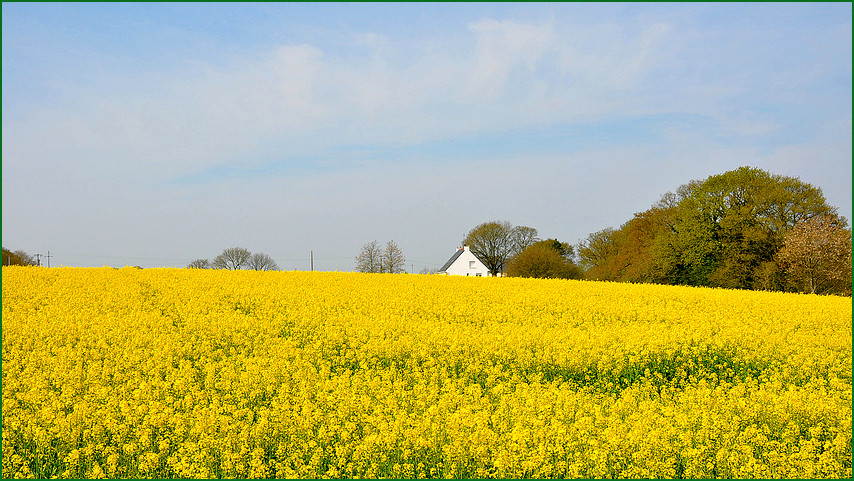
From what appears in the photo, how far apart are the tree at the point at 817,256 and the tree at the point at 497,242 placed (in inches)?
1158

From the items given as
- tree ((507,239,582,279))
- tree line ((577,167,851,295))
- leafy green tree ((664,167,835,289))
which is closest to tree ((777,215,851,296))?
tree line ((577,167,851,295))

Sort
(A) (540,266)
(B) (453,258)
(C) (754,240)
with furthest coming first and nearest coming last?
(B) (453,258)
(A) (540,266)
(C) (754,240)

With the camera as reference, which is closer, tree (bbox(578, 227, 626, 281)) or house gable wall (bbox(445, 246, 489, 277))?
tree (bbox(578, 227, 626, 281))

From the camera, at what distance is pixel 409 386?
887cm

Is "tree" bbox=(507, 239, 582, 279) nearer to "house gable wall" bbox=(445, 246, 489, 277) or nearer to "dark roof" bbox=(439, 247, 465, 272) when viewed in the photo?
"house gable wall" bbox=(445, 246, 489, 277)

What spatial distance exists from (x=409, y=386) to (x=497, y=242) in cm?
5286

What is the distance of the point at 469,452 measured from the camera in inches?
240

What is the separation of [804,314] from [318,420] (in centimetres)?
1409

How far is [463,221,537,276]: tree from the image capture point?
60812 mm

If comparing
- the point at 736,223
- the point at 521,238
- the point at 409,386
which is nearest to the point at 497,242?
the point at 521,238

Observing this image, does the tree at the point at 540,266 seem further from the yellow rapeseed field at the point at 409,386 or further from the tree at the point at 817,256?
the yellow rapeseed field at the point at 409,386

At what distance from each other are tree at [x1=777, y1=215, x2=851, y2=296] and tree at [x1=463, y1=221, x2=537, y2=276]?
29415 millimetres

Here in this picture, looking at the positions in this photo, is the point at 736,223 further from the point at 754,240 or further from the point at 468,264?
the point at 468,264

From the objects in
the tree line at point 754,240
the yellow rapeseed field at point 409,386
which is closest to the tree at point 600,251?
the tree line at point 754,240
